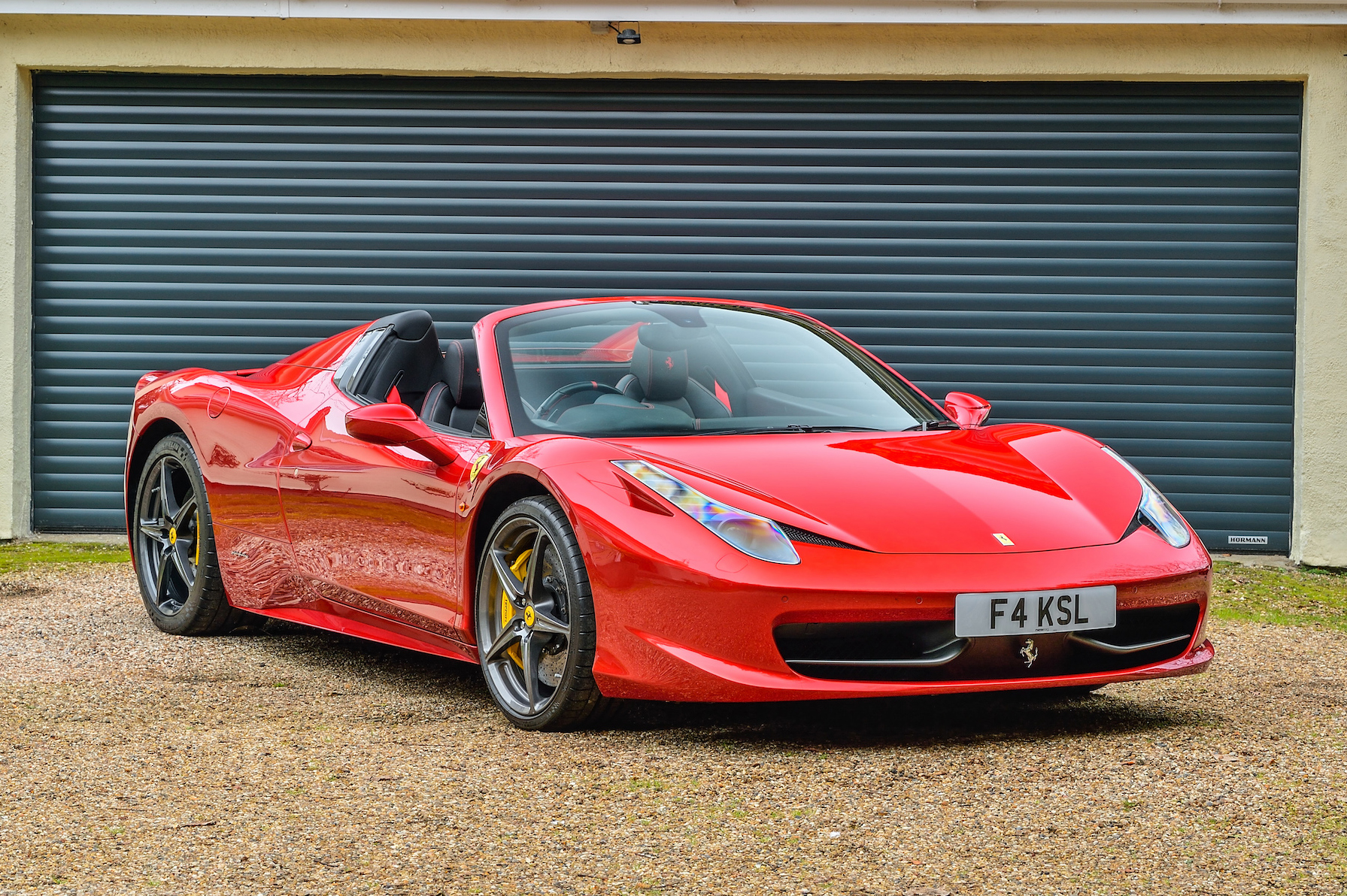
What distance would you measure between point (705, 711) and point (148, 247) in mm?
6323

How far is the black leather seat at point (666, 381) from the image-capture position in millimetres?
4059

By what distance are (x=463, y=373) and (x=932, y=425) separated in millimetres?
1495

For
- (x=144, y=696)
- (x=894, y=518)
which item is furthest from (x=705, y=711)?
(x=144, y=696)

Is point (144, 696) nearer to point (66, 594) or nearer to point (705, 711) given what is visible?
point (705, 711)

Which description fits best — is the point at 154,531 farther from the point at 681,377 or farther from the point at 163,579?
the point at 681,377

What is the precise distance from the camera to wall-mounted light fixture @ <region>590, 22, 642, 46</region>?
8289 mm

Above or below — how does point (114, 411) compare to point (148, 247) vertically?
below

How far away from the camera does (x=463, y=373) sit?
15.0ft

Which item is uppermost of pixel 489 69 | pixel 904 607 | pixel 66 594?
pixel 489 69

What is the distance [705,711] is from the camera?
12.3 ft

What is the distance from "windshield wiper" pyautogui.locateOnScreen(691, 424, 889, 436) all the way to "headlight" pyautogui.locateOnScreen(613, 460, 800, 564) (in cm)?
57

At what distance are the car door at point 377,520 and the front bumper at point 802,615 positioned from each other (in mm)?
700

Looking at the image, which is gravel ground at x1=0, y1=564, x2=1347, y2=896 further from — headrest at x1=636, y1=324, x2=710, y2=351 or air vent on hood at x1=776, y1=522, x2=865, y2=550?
headrest at x1=636, y1=324, x2=710, y2=351

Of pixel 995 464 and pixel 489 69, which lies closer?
pixel 995 464
